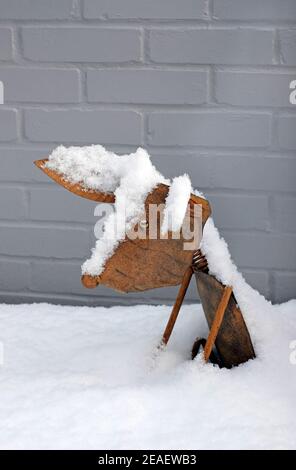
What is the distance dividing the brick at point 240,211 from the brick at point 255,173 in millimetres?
29

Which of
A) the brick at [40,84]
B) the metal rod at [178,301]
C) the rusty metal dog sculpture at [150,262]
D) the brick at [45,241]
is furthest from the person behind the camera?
the brick at [45,241]

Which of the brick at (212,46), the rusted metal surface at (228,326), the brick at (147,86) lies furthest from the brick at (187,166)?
the rusted metal surface at (228,326)

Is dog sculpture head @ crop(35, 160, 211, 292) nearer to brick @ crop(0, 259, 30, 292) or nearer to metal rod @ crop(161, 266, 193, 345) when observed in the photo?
metal rod @ crop(161, 266, 193, 345)

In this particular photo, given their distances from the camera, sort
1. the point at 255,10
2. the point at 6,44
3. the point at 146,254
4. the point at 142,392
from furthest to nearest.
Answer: the point at 6,44 → the point at 255,10 → the point at 142,392 → the point at 146,254

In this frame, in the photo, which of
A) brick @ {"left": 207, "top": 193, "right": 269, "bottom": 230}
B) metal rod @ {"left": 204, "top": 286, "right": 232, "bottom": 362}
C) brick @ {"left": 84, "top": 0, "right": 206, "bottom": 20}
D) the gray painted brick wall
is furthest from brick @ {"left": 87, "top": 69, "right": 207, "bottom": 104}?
metal rod @ {"left": 204, "top": 286, "right": 232, "bottom": 362}

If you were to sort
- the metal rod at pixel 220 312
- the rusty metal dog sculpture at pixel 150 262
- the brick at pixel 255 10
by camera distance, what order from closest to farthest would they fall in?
the rusty metal dog sculpture at pixel 150 262 < the metal rod at pixel 220 312 < the brick at pixel 255 10

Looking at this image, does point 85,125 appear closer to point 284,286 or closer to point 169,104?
point 169,104

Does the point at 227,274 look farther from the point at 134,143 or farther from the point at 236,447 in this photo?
the point at 134,143

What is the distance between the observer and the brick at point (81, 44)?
1.74 meters

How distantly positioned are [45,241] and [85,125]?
0.34 metres

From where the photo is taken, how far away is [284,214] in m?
1.81

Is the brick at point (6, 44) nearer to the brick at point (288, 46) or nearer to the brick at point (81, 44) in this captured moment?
the brick at point (81, 44)

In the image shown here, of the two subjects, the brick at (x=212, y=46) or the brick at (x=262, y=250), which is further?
the brick at (x=262, y=250)

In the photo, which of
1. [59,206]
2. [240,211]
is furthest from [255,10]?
[59,206]
